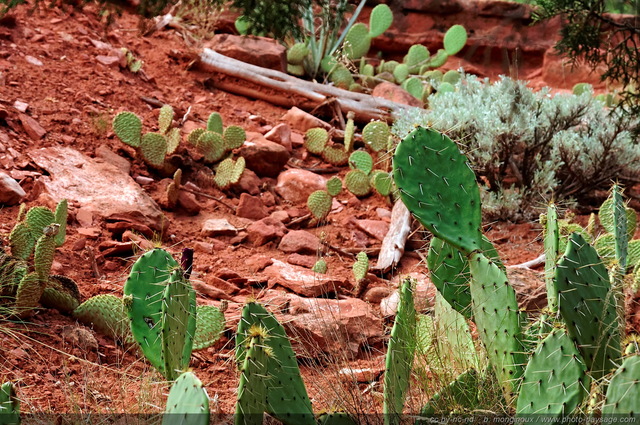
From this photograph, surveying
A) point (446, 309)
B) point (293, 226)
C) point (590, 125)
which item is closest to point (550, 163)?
point (590, 125)

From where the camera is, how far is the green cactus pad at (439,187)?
2.61 meters

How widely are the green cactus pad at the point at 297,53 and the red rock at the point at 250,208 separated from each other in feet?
9.07

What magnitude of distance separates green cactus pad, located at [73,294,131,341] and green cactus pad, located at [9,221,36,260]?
0.36 m

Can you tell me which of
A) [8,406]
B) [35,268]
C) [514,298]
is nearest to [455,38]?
[35,268]

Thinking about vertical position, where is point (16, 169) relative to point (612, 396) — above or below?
below

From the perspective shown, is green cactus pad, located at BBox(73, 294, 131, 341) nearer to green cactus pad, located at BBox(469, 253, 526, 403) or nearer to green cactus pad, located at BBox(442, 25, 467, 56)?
green cactus pad, located at BBox(469, 253, 526, 403)

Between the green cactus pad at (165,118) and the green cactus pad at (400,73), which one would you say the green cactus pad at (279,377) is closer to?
the green cactus pad at (165,118)

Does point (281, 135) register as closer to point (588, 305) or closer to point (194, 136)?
point (194, 136)

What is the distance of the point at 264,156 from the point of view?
588 cm

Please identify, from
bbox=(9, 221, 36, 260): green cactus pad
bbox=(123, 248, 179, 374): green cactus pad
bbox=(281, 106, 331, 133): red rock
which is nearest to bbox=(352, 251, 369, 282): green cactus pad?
bbox=(123, 248, 179, 374): green cactus pad

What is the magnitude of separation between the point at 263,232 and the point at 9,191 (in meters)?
1.55

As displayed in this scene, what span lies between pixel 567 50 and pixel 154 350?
4.16 m

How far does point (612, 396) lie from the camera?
1955mm

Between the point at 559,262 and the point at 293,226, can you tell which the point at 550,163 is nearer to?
the point at 293,226
